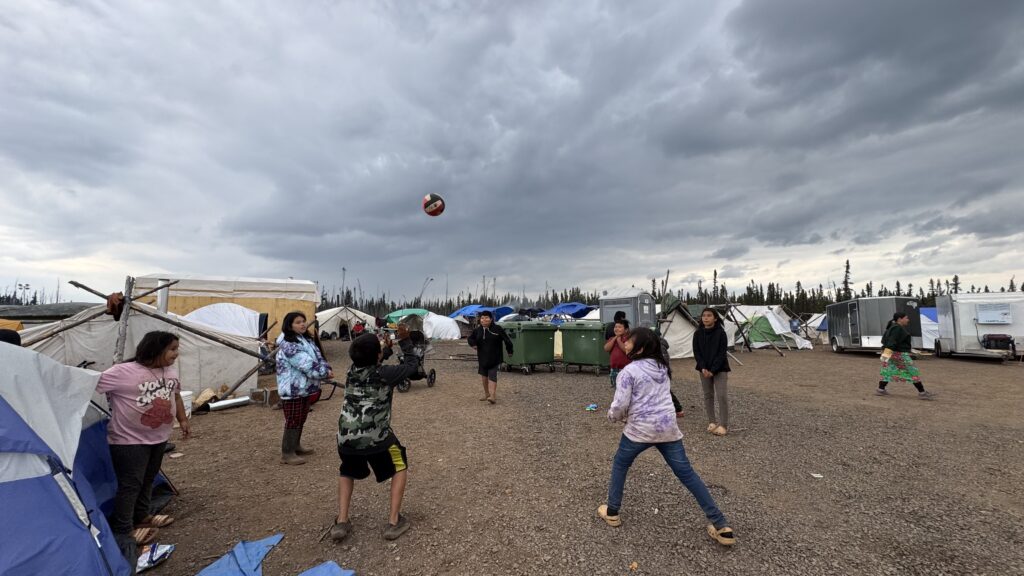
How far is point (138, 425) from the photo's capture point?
3.55 metres

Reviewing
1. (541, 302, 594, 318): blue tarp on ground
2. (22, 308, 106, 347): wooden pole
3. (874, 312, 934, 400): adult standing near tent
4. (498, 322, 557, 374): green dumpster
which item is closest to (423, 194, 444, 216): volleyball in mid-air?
(498, 322, 557, 374): green dumpster

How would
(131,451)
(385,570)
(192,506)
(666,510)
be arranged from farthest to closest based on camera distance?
(192,506) < (666,510) < (131,451) < (385,570)

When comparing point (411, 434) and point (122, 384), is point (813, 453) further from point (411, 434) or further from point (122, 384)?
point (122, 384)

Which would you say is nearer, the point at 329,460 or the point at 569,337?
the point at 329,460

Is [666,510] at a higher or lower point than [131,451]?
lower

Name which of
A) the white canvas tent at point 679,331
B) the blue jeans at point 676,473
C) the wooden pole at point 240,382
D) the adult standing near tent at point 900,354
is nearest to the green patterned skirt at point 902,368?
the adult standing near tent at point 900,354

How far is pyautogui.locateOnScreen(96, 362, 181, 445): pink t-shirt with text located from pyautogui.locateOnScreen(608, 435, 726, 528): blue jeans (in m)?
3.83

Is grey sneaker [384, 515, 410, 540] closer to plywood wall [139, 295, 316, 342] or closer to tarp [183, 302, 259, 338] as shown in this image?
tarp [183, 302, 259, 338]

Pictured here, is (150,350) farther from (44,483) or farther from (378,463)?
(378,463)

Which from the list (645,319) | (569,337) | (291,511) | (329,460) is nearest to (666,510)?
(291,511)

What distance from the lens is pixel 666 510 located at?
161 inches

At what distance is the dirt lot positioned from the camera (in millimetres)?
3338

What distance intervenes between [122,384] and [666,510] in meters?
4.76

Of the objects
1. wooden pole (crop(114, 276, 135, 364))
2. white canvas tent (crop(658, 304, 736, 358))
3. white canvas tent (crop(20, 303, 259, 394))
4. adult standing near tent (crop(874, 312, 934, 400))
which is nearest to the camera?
wooden pole (crop(114, 276, 135, 364))
